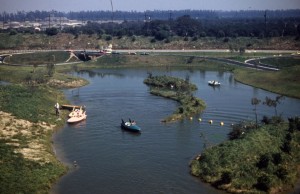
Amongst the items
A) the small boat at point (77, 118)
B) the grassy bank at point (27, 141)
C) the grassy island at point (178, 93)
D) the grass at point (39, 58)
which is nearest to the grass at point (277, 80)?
the grassy island at point (178, 93)

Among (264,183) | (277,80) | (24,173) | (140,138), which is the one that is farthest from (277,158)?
(277,80)

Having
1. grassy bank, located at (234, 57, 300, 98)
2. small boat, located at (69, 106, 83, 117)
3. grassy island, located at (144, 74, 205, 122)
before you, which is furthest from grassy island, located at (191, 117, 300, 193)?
grassy bank, located at (234, 57, 300, 98)

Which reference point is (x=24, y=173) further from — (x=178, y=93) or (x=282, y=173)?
(x=178, y=93)

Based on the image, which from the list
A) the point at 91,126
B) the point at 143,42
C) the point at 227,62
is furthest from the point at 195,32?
the point at 91,126

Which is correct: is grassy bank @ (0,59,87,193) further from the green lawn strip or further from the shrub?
the shrub

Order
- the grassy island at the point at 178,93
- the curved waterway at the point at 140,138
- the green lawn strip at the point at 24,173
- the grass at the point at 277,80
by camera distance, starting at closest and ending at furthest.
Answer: the green lawn strip at the point at 24,173 < the curved waterway at the point at 140,138 < the grassy island at the point at 178,93 < the grass at the point at 277,80

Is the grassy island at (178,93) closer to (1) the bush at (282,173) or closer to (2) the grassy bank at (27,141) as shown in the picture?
(2) the grassy bank at (27,141)

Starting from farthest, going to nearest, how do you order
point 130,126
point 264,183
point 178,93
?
point 178,93 → point 130,126 → point 264,183
